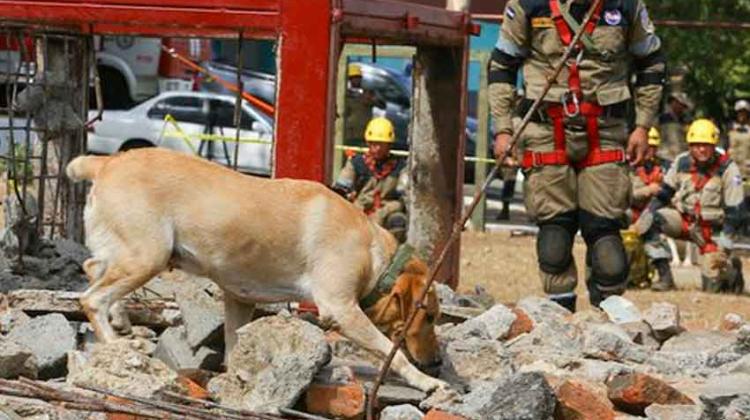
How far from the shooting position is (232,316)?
8.76m

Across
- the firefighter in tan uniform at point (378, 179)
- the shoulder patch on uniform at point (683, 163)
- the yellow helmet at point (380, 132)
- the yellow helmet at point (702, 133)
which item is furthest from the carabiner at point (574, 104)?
the shoulder patch on uniform at point (683, 163)

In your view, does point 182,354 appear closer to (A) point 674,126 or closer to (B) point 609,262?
(B) point 609,262

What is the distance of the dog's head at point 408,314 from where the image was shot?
28.0 ft

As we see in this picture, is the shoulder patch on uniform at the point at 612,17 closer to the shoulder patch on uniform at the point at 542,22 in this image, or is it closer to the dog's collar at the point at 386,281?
the shoulder patch on uniform at the point at 542,22

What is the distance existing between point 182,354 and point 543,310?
257 cm

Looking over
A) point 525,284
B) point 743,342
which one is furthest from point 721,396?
point 525,284

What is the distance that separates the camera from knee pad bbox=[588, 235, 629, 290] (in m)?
10.9

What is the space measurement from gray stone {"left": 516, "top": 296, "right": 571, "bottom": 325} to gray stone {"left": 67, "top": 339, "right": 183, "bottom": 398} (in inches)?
110

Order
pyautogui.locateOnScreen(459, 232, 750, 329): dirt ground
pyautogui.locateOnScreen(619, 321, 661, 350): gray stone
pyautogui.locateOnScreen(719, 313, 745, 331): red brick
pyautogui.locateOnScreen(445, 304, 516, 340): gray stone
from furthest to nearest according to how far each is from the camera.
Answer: pyautogui.locateOnScreen(459, 232, 750, 329): dirt ground
pyautogui.locateOnScreen(719, 313, 745, 331): red brick
pyautogui.locateOnScreen(619, 321, 661, 350): gray stone
pyautogui.locateOnScreen(445, 304, 516, 340): gray stone

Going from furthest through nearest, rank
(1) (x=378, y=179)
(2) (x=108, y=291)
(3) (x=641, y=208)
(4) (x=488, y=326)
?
(3) (x=641, y=208)
(1) (x=378, y=179)
(4) (x=488, y=326)
(2) (x=108, y=291)

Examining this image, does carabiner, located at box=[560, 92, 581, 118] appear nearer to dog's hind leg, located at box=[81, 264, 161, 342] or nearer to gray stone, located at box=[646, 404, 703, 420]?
gray stone, located at box=[646, 404, 703, 420]

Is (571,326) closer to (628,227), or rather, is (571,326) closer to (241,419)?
(241,419)

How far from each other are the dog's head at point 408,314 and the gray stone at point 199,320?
715mm

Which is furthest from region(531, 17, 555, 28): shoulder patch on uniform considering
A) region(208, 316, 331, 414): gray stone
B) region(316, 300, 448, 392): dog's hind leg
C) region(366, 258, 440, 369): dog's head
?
region(208, 316, 331, 414): gray stone
